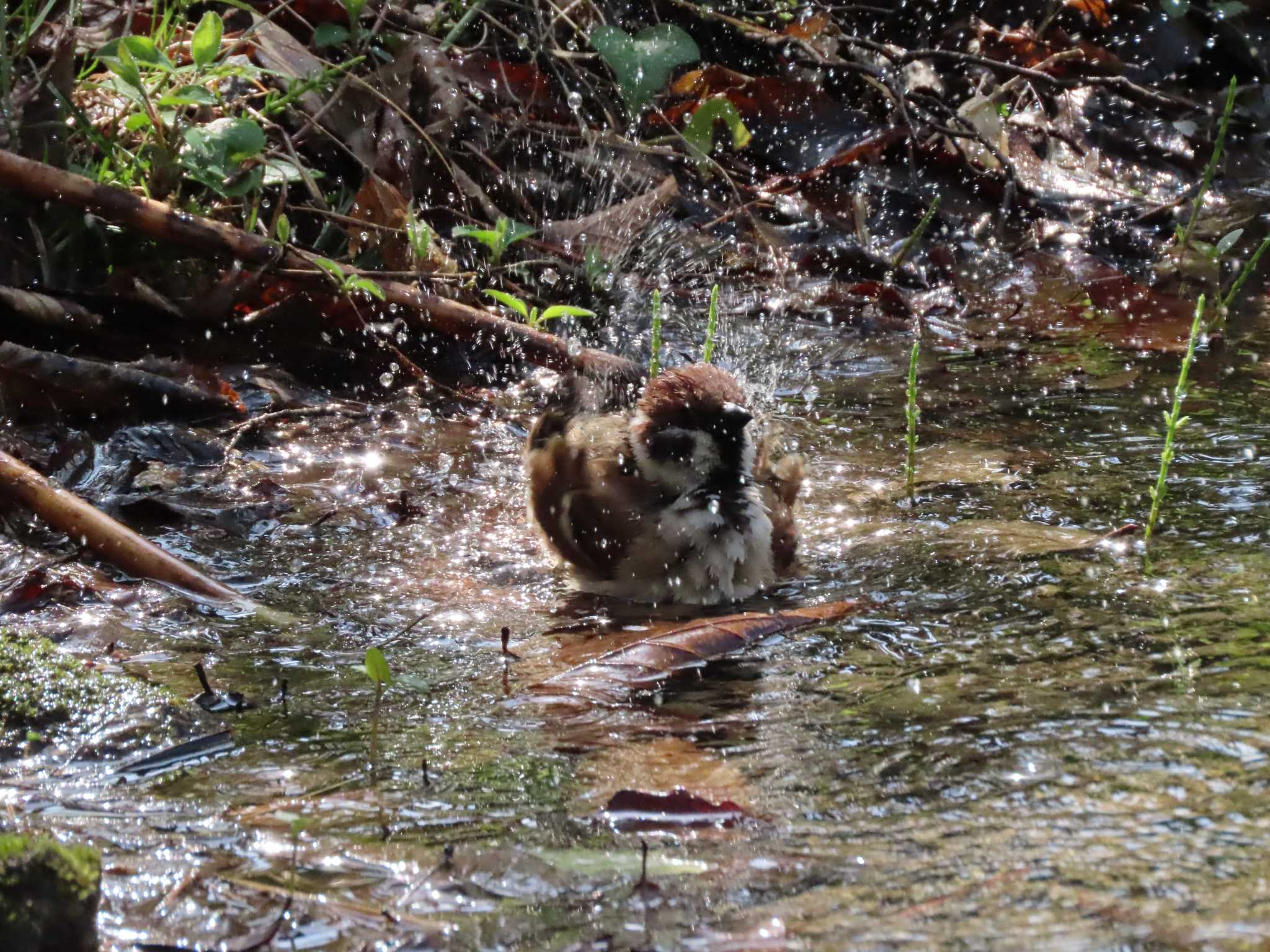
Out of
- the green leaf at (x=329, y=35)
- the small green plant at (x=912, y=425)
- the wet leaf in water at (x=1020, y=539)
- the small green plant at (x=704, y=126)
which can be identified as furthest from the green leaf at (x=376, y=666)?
the small green plant at (x=704, y=126)

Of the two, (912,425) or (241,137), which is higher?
(241,137)

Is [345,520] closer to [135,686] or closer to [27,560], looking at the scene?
[27,560]

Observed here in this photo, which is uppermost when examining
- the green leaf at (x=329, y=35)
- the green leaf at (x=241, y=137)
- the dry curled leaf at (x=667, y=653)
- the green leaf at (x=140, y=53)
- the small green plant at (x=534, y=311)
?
the green leaf at (x=329, y=35)

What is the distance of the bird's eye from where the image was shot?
414 centimetres

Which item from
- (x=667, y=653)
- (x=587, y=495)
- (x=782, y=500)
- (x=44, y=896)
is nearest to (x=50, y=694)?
(x=44, y=896)

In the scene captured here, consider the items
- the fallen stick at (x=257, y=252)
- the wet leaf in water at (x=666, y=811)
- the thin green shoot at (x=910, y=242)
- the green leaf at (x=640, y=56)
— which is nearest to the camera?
the wet leaf in water at (x=666, y=811)

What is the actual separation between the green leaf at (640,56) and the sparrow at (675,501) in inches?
98.7

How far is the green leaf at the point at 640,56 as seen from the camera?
648 cm

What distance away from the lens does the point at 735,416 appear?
13.5 ft

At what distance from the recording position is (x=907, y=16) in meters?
9.20

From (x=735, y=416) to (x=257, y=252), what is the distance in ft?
6.82

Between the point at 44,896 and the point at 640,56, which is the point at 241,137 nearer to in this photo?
the point at 640,56

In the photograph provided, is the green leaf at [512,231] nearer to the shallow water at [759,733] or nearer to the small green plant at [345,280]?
the small green plant at [345,280]

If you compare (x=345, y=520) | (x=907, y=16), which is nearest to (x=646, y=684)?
(x=345, y=520)
